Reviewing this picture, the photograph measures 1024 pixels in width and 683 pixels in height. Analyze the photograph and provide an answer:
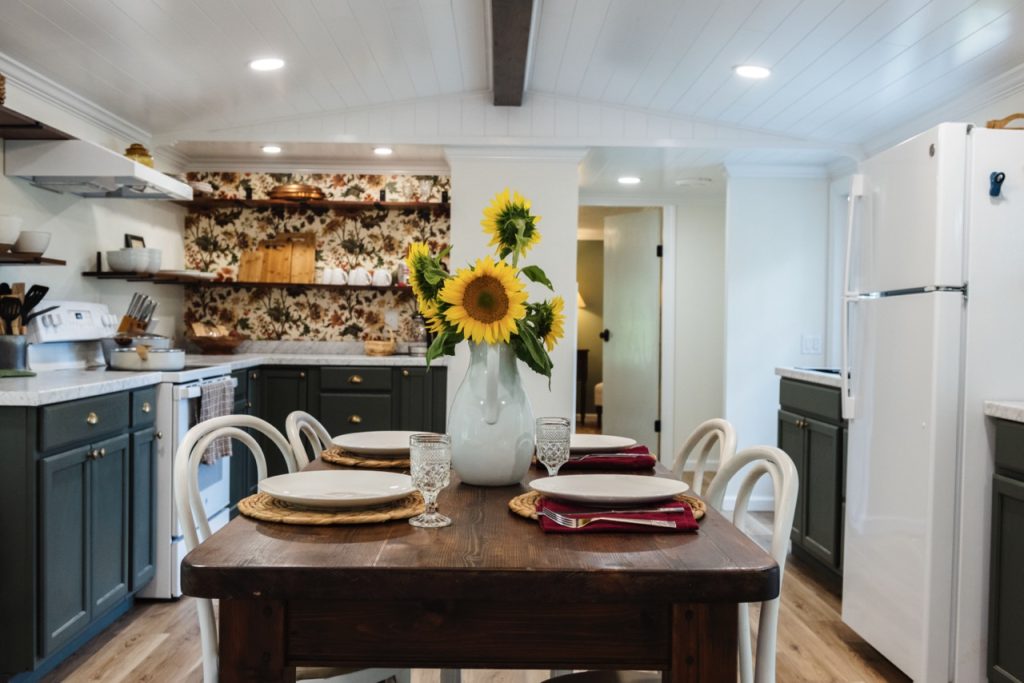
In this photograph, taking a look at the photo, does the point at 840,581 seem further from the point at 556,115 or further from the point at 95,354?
the point at 95,354

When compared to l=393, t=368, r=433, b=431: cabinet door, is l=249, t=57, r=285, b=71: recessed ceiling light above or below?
above

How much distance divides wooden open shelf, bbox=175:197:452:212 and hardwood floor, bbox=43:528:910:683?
2.58 m

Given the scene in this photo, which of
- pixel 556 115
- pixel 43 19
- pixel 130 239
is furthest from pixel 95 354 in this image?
pixel 556 115

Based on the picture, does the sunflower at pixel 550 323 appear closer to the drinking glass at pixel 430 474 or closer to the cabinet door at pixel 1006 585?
the drinking glass at pixel 430 474

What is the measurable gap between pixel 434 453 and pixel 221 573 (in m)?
0.37

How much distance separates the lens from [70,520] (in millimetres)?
2688

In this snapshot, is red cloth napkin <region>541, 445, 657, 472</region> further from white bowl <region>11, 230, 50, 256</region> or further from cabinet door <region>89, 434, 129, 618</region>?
white bowl <region>11, 230, 50, 256</region>

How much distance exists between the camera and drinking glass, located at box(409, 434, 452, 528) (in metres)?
1.33

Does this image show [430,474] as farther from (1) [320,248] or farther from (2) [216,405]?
(1) [320,248]

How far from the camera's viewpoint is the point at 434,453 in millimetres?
→ 1332

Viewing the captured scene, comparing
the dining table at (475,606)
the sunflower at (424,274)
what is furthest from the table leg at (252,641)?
the sunflower at (424,274)

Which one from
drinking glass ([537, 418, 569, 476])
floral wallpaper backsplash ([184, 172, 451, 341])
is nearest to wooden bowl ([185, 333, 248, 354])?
floral wallpaper backsplash ([184, 172, 451, 341])

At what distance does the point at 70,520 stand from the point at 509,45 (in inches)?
93.7

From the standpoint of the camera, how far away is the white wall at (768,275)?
514 cm
